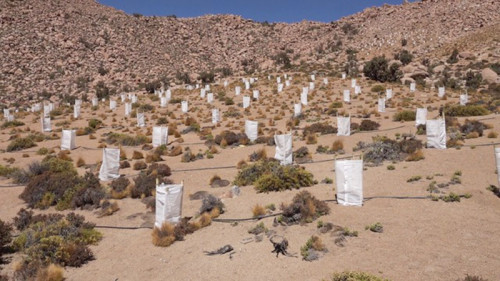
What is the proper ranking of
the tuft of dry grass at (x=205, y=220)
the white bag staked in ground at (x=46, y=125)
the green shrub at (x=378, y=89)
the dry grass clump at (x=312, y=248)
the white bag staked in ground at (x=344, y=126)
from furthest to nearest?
the green shrub at (x=378, y=89)
the white bag staked in ground at (x=46, y=125)
the white bag staked in ground at (x=344, y=126)
the tuft of dry grass at (x=205, y=220)
the dry grass clump at (x=312, y=248)

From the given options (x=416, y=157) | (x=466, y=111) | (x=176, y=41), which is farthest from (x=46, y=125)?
(x=176, y=41)

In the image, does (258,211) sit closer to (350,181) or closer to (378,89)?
(350,181)

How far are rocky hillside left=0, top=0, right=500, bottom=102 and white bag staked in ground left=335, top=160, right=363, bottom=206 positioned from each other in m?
39.1

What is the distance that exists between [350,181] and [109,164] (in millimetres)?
7931

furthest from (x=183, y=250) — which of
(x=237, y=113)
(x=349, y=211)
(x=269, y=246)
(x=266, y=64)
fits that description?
(x=266, y=64)

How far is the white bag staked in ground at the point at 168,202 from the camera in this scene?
24.9 feet

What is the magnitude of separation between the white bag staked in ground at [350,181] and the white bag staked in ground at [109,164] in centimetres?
754

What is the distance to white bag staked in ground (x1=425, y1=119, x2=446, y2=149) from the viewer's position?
Answer: 1253 cm

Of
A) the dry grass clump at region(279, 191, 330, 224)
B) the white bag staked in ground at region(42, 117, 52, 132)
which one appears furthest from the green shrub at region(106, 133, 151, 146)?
the dry grass clump at region(279, 191, 330, 224)

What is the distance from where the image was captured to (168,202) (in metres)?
7.66

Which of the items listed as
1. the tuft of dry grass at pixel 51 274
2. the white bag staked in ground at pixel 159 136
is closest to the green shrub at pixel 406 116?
the white bag staked in ground at pixel 159 136

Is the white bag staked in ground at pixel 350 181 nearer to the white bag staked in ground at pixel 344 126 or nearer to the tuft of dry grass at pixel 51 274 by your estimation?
the tuft of dry grass at pixel 51 274

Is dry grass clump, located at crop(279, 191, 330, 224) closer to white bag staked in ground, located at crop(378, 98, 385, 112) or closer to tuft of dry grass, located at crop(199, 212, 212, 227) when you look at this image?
tuft of dry grass, located at crop(199, 212, 212, 227)

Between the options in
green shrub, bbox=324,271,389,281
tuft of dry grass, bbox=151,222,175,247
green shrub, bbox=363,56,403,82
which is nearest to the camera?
green shrub, bbox=324,271,389,281
